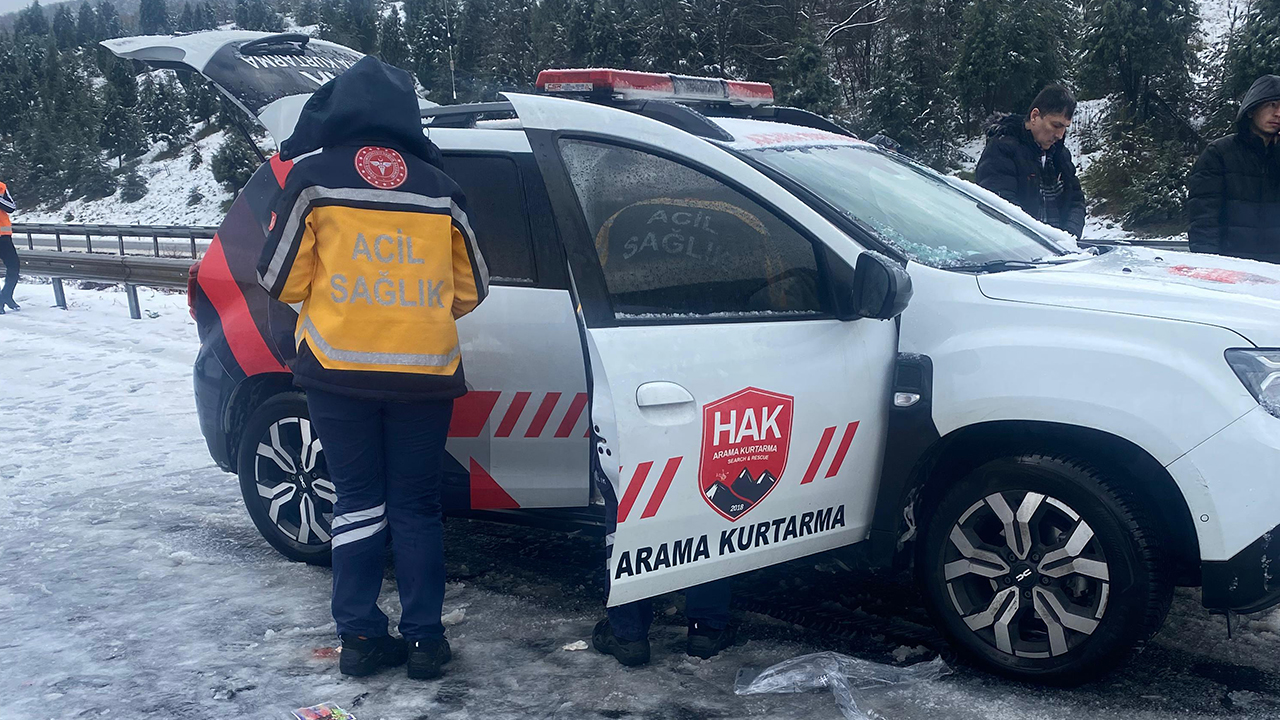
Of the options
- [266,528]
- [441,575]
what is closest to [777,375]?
[441,575]

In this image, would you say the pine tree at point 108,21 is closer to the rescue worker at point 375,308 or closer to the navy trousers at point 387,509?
the rescue worker at point 375,308

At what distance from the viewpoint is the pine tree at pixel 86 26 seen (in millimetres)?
80938

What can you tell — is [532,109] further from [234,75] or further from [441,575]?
[234,75]

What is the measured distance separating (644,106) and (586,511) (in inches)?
55.8

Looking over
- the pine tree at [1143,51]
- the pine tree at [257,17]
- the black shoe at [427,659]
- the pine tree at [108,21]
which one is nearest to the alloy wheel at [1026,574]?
the black shoe at [427,659]

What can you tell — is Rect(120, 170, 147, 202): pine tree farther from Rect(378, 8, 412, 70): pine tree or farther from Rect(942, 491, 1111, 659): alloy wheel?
Rect(942, 491, 1111, 659): alloy wheel

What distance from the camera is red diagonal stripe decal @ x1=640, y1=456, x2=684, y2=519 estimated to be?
293cm

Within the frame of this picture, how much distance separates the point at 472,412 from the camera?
376 cm

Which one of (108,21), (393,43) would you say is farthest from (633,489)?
(108,21)

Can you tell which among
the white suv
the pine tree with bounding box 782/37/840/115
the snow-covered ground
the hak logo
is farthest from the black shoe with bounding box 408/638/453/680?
the snow-covered ground

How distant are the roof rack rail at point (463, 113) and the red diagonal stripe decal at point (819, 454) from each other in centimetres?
180

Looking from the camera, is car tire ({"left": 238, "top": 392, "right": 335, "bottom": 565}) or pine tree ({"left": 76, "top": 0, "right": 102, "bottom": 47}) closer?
car tire ({"left": 238, "top": 392, "right": 335, "bottom": 565})

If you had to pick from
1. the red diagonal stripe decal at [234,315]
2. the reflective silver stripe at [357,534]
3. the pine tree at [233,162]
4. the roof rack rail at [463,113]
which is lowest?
the pine tree at [233,162]

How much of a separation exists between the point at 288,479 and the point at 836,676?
2.32 m
